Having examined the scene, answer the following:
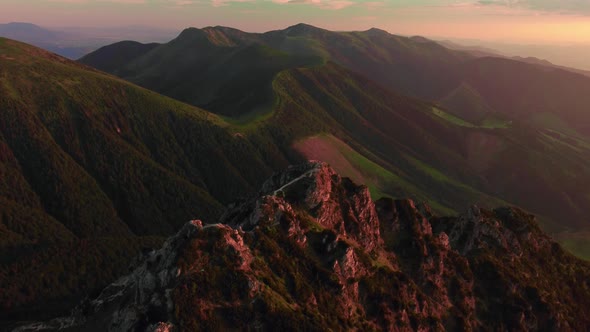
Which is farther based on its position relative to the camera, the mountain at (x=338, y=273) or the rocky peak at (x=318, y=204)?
the rocky peak at (x=318, y=204)

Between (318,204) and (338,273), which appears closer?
(338,273)

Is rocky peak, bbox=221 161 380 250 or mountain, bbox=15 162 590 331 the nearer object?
mountain, bbox=15 162 590 331

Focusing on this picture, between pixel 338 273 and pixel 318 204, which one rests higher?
pixel 318 204

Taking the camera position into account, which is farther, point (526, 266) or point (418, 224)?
point (526, 266)

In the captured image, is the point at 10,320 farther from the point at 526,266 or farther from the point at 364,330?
the point at 526,266

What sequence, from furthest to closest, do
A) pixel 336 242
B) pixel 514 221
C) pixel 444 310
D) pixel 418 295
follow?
pixel 514 221, pixel 444 310, pixel 418 295, pixel 336 242

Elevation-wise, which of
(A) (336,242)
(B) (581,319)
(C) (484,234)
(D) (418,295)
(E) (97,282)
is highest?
(A) (336,242)

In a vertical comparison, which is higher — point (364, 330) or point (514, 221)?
point (364, 330)

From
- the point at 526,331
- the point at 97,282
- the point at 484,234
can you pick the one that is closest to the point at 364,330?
the point at 526,331
